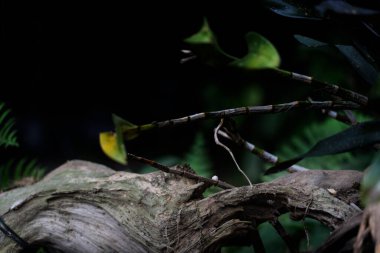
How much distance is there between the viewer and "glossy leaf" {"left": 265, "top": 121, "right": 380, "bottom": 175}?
2.60 ft

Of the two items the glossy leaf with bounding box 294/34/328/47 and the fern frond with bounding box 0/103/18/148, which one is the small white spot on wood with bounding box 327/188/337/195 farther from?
the fern frond with bounding box 0/103/18/148

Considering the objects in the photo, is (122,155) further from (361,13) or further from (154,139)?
(154,139)

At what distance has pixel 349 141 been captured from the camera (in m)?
0.80

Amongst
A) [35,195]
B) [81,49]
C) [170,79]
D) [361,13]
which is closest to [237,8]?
[170,79]

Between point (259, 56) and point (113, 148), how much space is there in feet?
0.77

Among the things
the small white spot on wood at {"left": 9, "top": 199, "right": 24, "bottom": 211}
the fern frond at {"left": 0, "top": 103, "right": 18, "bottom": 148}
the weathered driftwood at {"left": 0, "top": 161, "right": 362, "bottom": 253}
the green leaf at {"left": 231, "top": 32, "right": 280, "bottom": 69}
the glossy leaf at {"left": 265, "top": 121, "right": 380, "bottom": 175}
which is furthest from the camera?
the fern frond at {"left": 0, "top": 103, "right": 18, "bottom": 148}

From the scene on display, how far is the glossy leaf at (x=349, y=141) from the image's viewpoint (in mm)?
791

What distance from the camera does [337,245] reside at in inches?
31.4

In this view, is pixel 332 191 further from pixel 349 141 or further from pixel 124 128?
pixel 124 128

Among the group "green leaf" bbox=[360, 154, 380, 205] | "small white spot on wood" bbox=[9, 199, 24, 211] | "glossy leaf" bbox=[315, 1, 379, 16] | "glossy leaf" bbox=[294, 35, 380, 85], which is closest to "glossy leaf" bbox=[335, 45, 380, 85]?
"glossy leaf" bbox=[294, 35, 380, 85]

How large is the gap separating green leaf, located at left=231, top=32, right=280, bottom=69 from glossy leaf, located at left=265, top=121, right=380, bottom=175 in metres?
0.20

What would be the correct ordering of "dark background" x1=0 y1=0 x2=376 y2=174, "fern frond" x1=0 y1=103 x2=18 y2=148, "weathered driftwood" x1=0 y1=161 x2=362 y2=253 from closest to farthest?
"weathered driftwood" x1=0 y1=161 x2=362 y2=253 → "fern frond" x1=0 y1=103 x2=18 y2=148 → "dark background" x1=0 y1=0 x2=376 y2=174

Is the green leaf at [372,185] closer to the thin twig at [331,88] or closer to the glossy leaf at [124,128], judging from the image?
the thin twig at [331,88]

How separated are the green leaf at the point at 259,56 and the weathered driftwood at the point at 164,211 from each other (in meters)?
0.32
